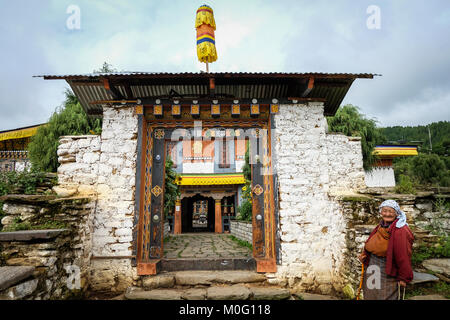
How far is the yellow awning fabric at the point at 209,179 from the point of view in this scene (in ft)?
46.0

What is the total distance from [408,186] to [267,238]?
2.79 m

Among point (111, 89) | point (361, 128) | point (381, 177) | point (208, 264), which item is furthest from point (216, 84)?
point (381, 177)

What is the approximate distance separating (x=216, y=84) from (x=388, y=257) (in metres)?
3.99

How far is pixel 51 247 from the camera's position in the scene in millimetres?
3199

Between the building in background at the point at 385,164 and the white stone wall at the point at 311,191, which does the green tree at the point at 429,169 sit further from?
the white stone wall at the point at 311,191

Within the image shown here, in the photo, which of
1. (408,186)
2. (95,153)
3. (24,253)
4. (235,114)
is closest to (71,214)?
(24,253)

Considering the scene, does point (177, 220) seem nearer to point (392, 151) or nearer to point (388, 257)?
point (392, 151)

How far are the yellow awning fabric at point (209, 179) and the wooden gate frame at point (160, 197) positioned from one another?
9.10 metres

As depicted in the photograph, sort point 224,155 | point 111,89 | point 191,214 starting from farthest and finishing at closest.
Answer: point 191,214 < point 224,155 < point 111,89

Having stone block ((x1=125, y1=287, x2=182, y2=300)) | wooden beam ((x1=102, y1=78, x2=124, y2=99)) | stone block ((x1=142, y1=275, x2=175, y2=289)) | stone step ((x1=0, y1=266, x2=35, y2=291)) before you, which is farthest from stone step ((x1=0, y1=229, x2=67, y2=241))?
wooden beam ((x1=102, y1=78, x2=124, y2=99))

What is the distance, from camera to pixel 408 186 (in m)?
4.61

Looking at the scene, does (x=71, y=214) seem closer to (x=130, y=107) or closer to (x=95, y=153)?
(x=95, y=153)

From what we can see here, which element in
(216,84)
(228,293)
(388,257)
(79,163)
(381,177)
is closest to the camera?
(388,257)
